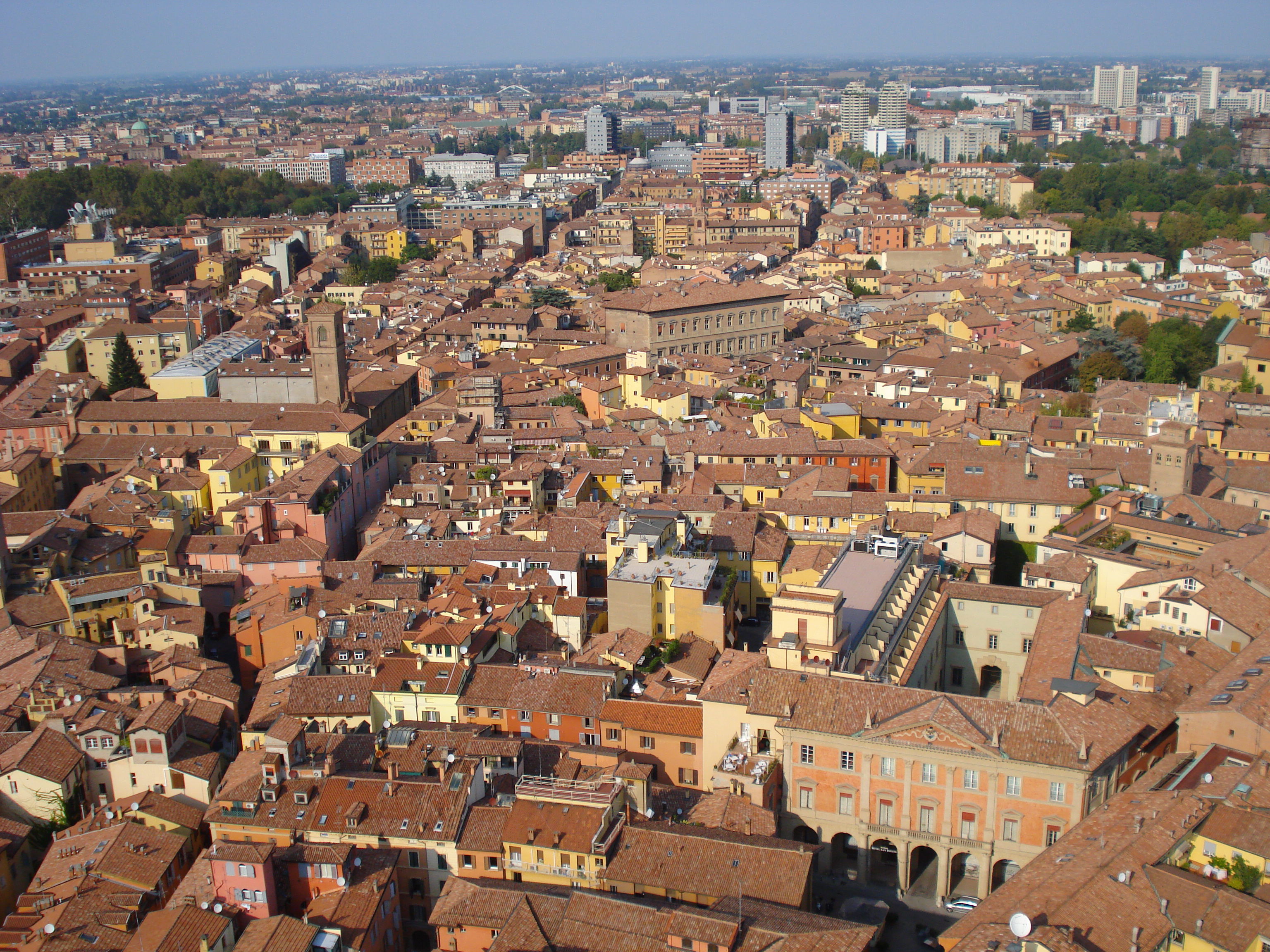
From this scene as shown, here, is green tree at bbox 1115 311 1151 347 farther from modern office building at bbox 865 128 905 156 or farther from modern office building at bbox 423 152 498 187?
modern office building at bbox 865 128 905 156

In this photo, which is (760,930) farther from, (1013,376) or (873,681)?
(1013,376)

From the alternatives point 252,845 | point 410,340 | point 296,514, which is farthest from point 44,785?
point 410,340

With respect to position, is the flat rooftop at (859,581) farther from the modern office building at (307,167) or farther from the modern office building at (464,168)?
the modern office building at (464,168)

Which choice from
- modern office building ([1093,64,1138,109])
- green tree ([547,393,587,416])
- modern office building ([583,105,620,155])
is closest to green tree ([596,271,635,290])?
green tree ([547,393,587,416])

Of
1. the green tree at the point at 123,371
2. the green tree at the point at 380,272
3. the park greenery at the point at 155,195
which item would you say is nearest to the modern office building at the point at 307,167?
the park greenery at the point at 155,195

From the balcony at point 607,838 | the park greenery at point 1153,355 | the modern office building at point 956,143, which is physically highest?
the modern office building at point 956,143

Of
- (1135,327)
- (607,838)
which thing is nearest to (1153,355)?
(1135,327)

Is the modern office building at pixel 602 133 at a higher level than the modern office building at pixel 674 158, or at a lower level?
higher
